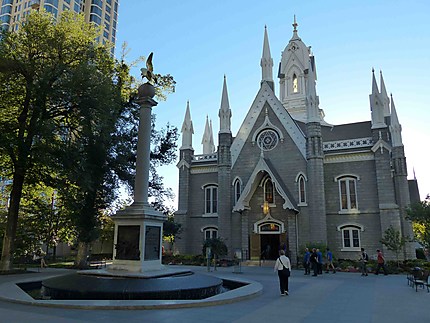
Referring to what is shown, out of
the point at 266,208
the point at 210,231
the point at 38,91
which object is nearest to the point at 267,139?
the point at 266,208

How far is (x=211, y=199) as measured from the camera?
35875 millimetres

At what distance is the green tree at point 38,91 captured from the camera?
18.8 m

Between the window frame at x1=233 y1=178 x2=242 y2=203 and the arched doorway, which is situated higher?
the window frame at x1=233 y1=178 x2=242 y2=203

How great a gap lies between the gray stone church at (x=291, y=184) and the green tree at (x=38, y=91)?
55.4 feet

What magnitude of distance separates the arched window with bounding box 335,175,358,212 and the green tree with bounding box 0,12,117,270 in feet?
70.8

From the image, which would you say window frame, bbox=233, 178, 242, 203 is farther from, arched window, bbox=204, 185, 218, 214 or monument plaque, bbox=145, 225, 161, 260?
monument plaque, bbox=145, 225, 161, 260

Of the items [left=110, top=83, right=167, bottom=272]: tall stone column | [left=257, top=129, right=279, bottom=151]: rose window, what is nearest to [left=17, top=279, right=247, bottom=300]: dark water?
[left=110, top=83, right=167, bottom=272]: tall stone column

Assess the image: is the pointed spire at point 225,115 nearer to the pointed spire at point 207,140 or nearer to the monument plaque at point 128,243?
the pointed spire at point 207,140

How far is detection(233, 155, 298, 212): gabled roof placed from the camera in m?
30.3

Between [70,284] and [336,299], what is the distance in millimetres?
8972

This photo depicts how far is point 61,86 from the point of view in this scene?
1923 cm

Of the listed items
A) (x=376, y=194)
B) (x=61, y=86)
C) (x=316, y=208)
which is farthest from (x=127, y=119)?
(x=376, y=194)

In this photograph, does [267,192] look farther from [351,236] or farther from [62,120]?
[62,120]

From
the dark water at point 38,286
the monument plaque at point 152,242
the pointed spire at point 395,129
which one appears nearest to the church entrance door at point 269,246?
the pointed spire at point 395,129
